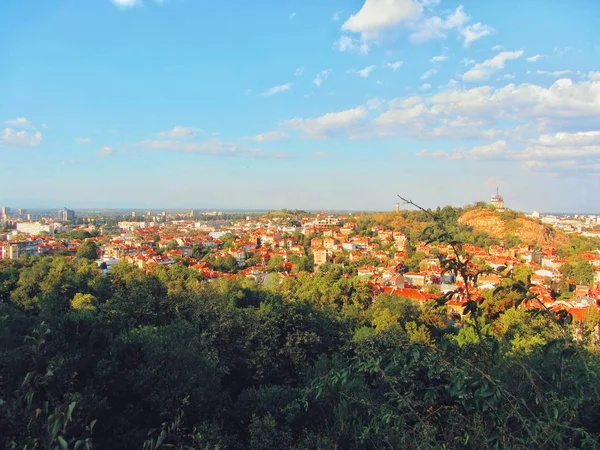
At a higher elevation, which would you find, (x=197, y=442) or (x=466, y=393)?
(x=466, y=393)

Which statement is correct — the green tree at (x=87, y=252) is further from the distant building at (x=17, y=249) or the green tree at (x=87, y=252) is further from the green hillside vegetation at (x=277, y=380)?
the green hillside vegetation at (x=277, y=380)

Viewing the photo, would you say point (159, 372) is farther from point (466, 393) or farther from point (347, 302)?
point (347, 302)

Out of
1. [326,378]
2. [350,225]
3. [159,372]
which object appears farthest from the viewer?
[350,225]

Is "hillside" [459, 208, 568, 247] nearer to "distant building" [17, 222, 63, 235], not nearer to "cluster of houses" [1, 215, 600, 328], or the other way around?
"cluster of houses" [1, 215, 600, 328]

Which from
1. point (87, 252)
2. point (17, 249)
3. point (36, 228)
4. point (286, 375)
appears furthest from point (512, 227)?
point (36, 228)

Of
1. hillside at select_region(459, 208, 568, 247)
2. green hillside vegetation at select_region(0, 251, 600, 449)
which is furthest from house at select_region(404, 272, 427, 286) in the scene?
hillside at select_region(459, 208, 568, 247)

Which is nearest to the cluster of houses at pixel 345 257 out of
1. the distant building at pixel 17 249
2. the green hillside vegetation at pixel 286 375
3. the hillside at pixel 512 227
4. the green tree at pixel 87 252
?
the distant building at pixel 17 249

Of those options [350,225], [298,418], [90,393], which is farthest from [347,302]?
[350,225]

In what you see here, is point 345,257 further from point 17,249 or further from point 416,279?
point 17,249
